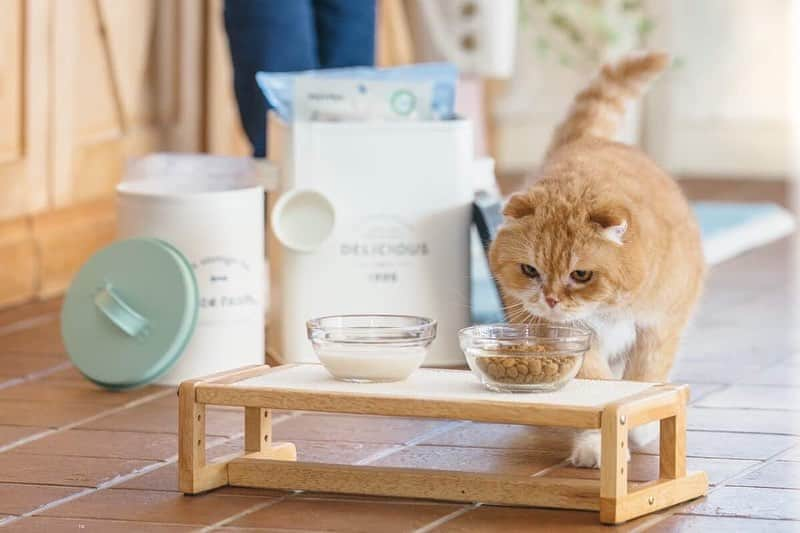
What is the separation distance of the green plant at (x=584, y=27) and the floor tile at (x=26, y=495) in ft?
12.1

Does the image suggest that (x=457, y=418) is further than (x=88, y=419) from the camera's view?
No

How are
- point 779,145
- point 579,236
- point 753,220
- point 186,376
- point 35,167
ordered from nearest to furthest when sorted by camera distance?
point 579,236
point 186,376
point 35,167
point 753,220
point 779,145

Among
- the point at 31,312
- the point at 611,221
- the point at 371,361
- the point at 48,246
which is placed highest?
the point at 611,221

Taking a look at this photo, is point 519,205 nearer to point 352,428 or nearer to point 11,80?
point 352,428

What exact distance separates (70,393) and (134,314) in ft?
0.56

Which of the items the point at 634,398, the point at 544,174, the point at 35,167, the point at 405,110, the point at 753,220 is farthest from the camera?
the point at 753,220

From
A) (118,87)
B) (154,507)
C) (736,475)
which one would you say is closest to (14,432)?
(154,507)

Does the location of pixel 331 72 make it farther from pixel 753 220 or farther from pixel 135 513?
pixel 753 220

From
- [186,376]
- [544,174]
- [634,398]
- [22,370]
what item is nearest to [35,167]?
[22,370]

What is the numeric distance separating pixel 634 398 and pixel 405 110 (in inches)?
41.1

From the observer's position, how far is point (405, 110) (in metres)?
2.49

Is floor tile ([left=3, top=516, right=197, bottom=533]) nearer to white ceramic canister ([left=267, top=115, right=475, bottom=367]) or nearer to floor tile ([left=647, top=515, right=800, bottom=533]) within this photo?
floor tile ([left=647, top=515, right=800, bottom=533])

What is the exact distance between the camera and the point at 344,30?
9.84ft

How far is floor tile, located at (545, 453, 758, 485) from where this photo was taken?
1.79 meters
